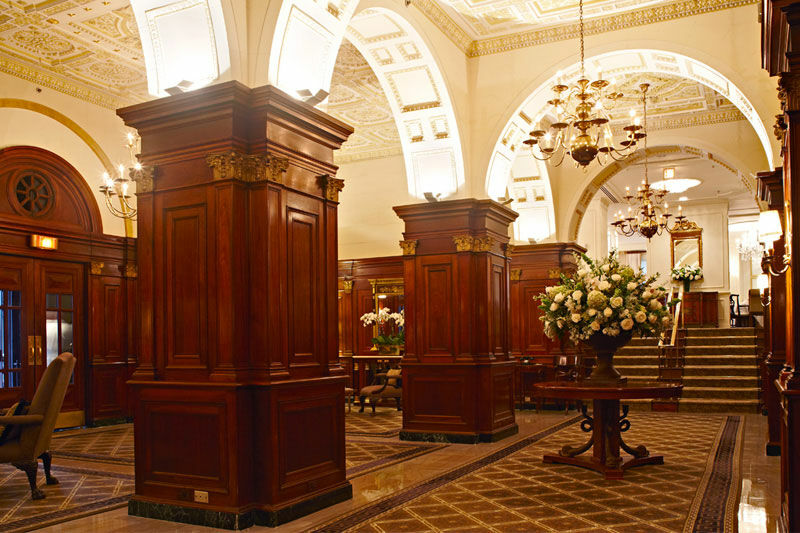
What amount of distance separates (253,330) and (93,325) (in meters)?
6.86

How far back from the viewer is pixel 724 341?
16172 millimetres

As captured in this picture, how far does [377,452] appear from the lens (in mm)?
8312

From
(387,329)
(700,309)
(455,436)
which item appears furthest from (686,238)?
(455,436)

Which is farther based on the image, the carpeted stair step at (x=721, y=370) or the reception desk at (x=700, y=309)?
the reception desk at (x=700, y=309)

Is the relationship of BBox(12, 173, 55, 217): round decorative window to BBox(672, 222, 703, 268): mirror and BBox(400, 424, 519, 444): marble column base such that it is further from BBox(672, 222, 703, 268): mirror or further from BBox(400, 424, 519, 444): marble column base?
BBox(672, 222, 703, 268): mirror

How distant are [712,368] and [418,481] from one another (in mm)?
9737

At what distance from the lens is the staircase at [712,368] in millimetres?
12688

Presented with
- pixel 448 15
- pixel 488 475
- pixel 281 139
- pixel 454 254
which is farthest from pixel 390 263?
pixel 281 139

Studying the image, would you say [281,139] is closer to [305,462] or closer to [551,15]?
[305,462]

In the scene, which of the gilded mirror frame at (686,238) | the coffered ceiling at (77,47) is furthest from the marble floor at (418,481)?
the gilded mirror frame at (686,238)

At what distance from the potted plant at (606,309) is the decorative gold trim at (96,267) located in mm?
7264

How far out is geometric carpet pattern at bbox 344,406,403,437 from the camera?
33.0 feet

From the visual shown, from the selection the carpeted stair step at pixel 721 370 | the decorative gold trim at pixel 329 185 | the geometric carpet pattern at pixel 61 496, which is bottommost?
the geometric carpet pattern at pixel 61 496

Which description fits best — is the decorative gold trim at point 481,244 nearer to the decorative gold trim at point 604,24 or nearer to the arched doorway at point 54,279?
the decorative gold trim at point 604,24
